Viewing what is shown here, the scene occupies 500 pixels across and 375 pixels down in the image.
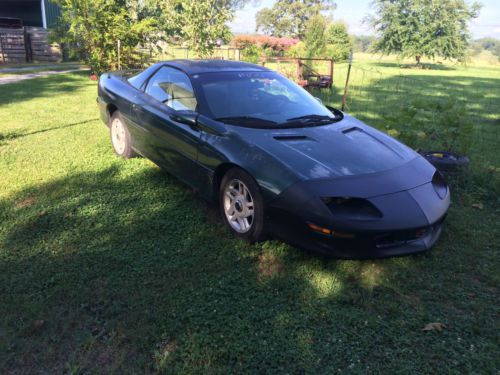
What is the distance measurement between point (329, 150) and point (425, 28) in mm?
36754

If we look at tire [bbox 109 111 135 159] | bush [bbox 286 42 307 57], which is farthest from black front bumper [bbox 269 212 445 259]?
bush [bbox 286 42 307 57]

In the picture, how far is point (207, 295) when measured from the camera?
8.95 feet

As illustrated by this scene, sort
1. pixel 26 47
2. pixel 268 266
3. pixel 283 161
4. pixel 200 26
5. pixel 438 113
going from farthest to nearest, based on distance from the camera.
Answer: pixel 26 47 → pixel 200 26 → pixel 438 113 → pixel 268 266 → pixel 283 161

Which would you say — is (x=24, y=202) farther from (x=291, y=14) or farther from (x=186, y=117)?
(x=291, y=14)

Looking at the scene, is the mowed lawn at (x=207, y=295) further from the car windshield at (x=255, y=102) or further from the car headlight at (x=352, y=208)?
the car windshield at (x=255, y=102)

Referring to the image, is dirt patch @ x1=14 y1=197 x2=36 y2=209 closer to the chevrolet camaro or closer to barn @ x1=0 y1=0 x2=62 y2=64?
the chevrolet camaro

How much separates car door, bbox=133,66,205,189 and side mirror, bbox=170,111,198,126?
0.10 feet

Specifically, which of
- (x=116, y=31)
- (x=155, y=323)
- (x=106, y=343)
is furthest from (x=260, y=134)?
(x=116, y=31)

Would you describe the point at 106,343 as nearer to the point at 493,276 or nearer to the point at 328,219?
the point at 328,219

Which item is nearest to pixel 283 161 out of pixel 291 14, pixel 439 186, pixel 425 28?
pixel 439 186

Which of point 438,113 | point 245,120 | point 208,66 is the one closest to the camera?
point 245,120

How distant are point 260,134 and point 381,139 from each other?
3.89 feet

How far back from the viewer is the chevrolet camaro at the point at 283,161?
8.96ft

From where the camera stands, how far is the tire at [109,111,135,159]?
503cm
